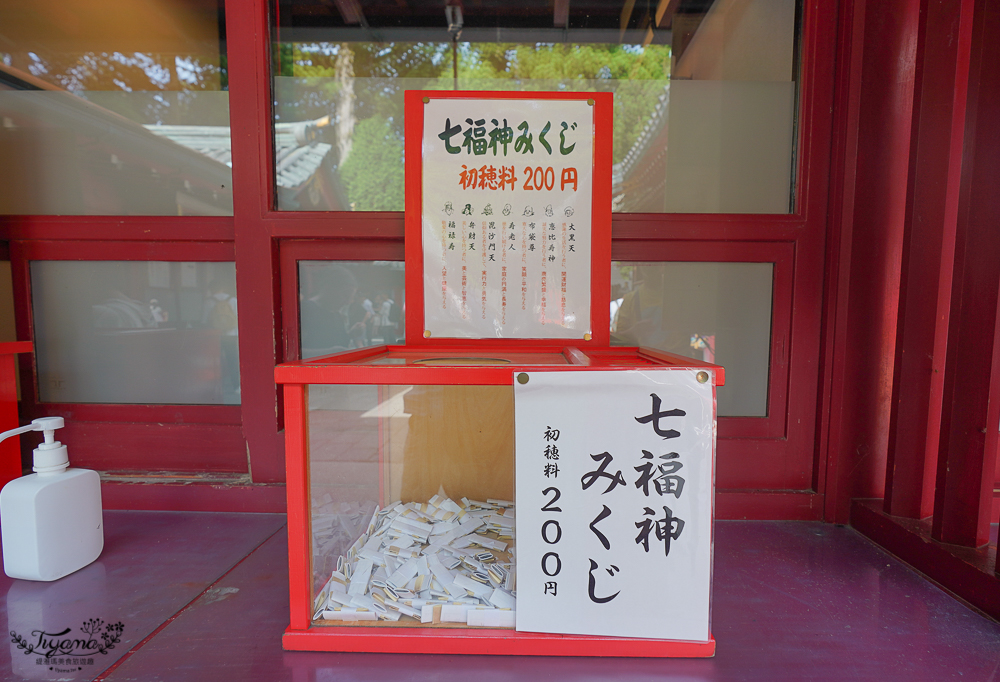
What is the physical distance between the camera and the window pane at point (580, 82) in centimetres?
185

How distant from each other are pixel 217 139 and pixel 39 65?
0.78 meters

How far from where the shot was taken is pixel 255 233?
71.6 inches

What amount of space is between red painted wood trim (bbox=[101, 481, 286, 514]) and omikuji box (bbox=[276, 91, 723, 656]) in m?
0.66

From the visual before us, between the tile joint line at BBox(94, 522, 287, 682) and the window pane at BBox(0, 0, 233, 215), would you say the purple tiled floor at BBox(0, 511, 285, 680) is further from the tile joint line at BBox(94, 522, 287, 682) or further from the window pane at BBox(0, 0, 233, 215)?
the window pane at BBox(0, 0, 233, 215)

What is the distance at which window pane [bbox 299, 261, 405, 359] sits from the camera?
1.92 m

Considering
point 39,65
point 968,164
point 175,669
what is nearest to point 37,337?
point 39,65

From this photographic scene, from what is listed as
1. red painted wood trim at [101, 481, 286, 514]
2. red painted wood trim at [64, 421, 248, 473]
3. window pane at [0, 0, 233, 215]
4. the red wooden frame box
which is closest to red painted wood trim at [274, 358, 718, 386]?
the red wooden frame box

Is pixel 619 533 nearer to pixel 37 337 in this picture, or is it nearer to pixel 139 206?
pixel 139 206

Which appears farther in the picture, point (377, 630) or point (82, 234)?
point (82, 234)

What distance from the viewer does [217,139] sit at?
1.93 metres

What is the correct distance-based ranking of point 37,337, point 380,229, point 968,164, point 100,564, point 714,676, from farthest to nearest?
point 37,337, point 380,229, point 100,564, point 968,164, point 714,676

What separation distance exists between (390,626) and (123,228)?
1.83 metres

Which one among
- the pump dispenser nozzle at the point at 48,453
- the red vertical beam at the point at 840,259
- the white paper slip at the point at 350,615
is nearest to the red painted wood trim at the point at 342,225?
the pump dispenser nozzle at the point at 48,453

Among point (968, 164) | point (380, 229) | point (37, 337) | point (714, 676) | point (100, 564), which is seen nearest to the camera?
point (714, 676)
